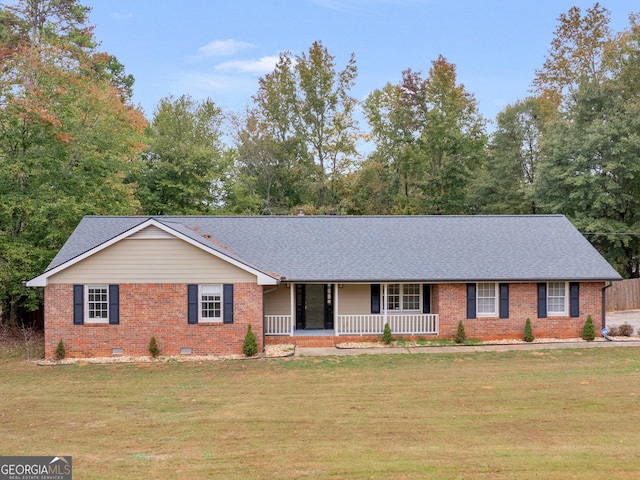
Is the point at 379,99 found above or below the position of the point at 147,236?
above

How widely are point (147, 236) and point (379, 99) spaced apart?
27102 mm

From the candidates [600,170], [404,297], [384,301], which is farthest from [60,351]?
[600,170]

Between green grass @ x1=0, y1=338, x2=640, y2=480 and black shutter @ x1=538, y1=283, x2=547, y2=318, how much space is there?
2483mm

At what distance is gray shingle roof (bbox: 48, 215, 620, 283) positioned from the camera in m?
19.1

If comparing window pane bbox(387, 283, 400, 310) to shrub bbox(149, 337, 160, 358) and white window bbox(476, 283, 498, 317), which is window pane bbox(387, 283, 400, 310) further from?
shrub bbox(149, 337, 160, 358)

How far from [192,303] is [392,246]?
835cm

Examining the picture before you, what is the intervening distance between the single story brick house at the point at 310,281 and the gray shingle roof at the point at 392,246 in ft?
0.19

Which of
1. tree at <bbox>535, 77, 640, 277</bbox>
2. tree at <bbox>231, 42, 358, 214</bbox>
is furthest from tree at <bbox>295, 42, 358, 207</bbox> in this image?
tree at <bbox>535, 77, 640, 277</bbox>

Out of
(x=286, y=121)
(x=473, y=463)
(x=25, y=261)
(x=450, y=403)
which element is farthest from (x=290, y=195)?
(x=473, y=463)

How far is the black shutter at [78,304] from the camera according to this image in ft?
57.5

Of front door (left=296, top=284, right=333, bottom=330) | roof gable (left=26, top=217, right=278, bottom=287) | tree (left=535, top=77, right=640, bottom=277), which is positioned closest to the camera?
roof gable (left=26, top=217, right=278, bottom=287)

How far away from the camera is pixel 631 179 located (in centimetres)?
3073

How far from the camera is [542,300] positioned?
19406mm

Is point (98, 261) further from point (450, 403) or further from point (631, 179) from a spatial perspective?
point (631, 179)
